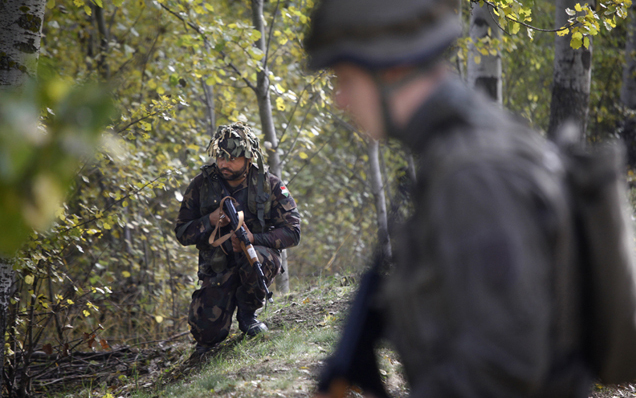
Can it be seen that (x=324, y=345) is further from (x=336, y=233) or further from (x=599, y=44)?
(x=599, y=44)

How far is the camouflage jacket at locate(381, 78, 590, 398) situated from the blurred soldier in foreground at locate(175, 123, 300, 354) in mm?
3710

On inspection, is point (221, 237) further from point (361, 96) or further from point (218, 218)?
point (361, 96)

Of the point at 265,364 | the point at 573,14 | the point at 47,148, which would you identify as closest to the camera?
the point at 47,148

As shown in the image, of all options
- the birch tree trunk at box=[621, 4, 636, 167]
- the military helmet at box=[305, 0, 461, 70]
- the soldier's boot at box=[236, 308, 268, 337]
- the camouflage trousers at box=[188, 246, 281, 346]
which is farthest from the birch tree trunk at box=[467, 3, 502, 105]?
the military helmet at box=[305, 0, 461, 70]

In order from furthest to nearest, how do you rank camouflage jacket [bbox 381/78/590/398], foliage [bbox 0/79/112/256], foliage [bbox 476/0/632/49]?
foliage [bbox 476/0/632/49] → camouflage jacket [bbox 381/78/590/398] → foliage [bbox 0/79/112/256]

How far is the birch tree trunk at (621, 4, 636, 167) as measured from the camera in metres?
11.3

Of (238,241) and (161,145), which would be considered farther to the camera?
(161,145)

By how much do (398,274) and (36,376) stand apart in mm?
4963

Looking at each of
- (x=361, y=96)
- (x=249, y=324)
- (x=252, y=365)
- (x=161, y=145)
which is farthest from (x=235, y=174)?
(x=161, y=145)

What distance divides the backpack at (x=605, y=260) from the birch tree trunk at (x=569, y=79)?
641cm

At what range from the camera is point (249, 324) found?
5.11m

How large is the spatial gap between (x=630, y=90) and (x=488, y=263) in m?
13.2

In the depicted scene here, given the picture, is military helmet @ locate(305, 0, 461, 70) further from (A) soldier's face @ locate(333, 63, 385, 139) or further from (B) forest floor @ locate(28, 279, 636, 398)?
(B) forest floor @ locate(28, 279, 636, 398)

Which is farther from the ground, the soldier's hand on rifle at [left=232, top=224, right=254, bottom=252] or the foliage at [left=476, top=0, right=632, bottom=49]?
the foliage at [left=476, top=0, right=632, bottom=49]
